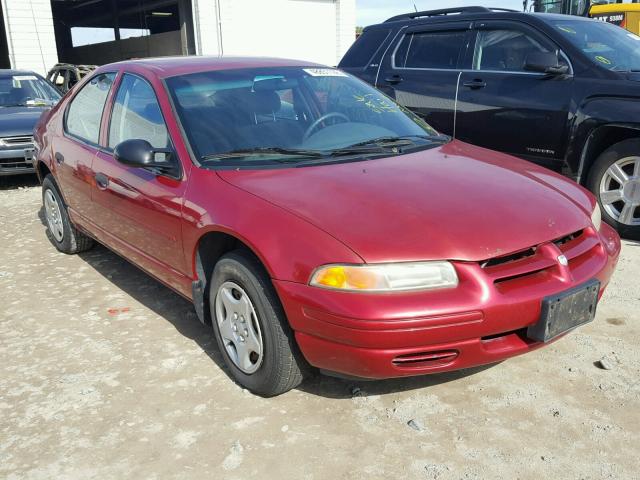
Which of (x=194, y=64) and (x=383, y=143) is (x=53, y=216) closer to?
(x=194, y=64)

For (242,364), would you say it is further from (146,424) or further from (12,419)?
(12,419)

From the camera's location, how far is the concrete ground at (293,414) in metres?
2.48

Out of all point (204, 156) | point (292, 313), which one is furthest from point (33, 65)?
point (292, 313)

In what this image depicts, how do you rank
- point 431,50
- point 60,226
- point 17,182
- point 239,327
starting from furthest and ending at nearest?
point 17,182, point 431,50, point 60,226, point 239,327

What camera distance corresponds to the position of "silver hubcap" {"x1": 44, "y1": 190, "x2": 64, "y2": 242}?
5.22 m

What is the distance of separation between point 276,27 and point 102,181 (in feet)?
56.6

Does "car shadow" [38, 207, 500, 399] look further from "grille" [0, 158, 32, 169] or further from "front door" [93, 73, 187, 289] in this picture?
"grille" [0, 158, 32, 169]

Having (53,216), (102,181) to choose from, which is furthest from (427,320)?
(53,216)

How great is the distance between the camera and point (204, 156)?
3.23 meters

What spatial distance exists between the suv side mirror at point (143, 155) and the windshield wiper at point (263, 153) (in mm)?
217

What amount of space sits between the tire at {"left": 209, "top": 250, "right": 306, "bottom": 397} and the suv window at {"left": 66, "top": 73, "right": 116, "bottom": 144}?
5.89 ft

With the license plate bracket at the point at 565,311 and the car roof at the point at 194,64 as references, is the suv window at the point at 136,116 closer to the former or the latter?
the car roof at the point at 194,64

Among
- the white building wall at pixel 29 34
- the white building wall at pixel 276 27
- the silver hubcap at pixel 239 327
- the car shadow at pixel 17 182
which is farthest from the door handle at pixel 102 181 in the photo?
the white building wall at pixel 276 27

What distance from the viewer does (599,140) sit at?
200 inches
